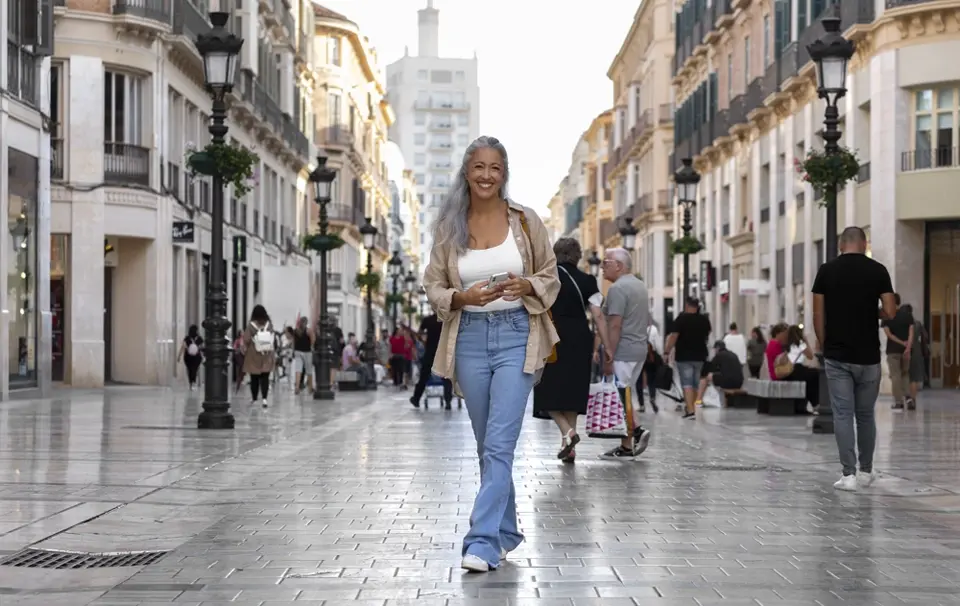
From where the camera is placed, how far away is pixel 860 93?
118 feet

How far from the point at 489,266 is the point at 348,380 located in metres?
30.8

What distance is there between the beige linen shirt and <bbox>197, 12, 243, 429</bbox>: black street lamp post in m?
11.1

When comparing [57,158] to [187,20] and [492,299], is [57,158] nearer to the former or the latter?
[187,20]

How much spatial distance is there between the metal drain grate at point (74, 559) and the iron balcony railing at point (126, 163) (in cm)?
2880

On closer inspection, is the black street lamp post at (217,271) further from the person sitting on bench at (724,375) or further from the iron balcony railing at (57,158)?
the iron balcony railing at (57,158)

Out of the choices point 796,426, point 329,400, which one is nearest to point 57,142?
point 329,400

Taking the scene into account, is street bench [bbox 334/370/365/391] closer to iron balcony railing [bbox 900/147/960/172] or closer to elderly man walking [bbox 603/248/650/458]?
iron balcony railing [bbox 900/147/960/172]

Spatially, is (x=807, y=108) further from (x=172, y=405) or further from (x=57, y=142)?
(x=172, y=405)

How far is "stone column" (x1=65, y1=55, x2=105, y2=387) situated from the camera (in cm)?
3469

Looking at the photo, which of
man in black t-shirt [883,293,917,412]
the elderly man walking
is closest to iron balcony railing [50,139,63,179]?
man in black t-shirt [883,293,917,412]

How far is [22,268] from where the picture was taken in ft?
93.1

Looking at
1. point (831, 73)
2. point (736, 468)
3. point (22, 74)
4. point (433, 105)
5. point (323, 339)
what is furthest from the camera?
point (433, 105)

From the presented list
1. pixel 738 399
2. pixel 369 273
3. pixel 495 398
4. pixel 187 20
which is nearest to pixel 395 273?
pixel 369 273

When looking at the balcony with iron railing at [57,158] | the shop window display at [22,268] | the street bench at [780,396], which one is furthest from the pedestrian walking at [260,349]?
the balcony with iron railing at [57,158]
